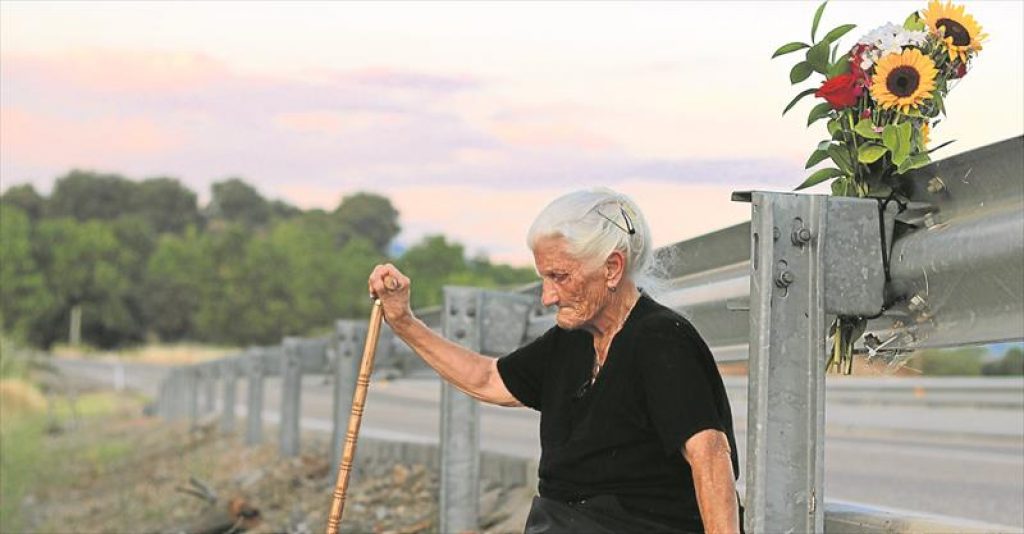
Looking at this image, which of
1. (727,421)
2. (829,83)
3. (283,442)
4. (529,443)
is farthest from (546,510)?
(529,443)

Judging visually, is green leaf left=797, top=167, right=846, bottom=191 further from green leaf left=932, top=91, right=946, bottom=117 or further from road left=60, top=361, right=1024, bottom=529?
road left=60, top=361, right=1024, bottom=529

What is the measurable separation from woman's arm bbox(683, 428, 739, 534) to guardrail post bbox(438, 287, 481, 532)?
3.53 meters

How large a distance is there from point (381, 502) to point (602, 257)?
559 cm

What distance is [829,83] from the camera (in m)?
4.34

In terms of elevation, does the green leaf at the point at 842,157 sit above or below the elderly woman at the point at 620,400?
above

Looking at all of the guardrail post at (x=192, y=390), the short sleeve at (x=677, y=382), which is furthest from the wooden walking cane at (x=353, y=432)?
the guardrail post at (x=192, y=390)

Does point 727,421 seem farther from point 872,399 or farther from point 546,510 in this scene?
point 872,399

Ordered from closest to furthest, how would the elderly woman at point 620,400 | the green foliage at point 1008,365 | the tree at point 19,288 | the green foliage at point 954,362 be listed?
the elderly woman at point 620,400 < the green foliage at point 1008,365 < the green foliage at point 954,362 < the tree at point 19,288

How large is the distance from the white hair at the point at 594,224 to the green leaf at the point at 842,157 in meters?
0.52

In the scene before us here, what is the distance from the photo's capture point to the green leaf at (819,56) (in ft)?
14.5

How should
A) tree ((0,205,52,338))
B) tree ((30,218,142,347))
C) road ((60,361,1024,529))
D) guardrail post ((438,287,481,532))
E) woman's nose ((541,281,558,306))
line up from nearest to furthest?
woman's nose ((541,281,558,306))
guardrail post ((438,287,481,532))
road ((60,361,1024,529))
tree ((0,205,52,338))
tree ((30,218,142,347))

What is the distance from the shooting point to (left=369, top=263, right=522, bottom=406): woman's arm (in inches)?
198

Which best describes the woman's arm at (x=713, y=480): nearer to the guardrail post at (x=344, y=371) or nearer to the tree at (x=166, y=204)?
the guardrail post at (x=344, y=371)

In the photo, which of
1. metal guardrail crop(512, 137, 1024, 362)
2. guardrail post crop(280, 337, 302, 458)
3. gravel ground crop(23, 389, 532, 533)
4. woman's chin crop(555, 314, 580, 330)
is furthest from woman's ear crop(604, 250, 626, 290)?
guardrail post crop(280, 337, 302, 458)
